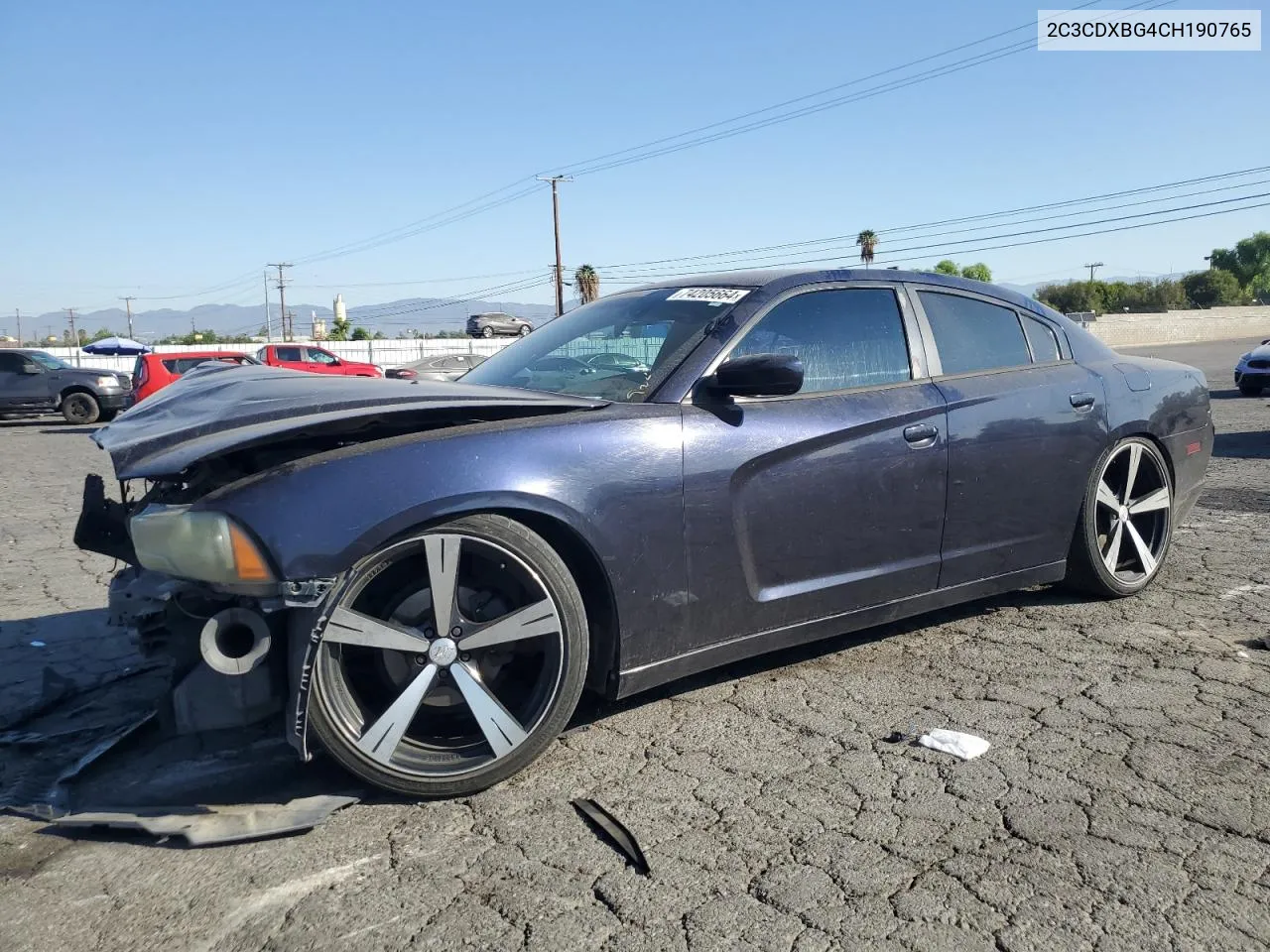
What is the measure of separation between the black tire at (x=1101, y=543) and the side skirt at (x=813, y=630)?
0.15m

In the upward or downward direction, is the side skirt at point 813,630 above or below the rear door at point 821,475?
below

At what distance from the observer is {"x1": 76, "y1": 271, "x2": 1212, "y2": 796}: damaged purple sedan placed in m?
2.61

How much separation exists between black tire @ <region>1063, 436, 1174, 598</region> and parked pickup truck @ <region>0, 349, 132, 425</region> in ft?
64.1

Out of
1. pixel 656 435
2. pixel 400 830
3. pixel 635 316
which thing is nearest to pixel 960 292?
pixel 635 316

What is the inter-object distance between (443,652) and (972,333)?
2.60 metres

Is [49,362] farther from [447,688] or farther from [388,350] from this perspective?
[388,350]

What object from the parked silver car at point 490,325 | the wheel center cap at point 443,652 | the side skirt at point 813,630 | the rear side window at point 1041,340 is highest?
the parked silver car at point 490,325

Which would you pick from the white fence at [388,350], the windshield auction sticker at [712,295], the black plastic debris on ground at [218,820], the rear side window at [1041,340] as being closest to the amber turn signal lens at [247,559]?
the black plastic debris on ground at [218,820]

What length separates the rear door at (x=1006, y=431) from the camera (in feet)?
12.6

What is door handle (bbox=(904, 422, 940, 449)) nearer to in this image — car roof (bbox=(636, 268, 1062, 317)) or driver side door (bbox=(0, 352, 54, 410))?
car roof (bbox=(636, 268, 1062, 317))

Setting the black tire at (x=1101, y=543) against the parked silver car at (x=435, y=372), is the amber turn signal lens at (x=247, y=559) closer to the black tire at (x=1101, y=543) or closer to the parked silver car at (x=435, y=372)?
the parked silver car at (x=435, y=372)

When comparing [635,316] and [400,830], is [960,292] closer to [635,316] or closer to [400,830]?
[635,316]

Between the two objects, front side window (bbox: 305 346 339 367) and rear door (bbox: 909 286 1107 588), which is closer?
rear door (bbox: 909 286 1107 588)

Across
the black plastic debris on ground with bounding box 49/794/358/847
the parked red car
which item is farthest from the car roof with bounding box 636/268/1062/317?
the parked red car
